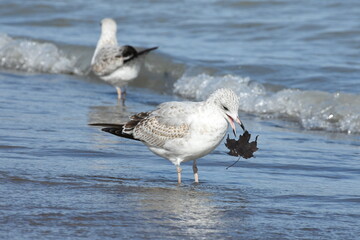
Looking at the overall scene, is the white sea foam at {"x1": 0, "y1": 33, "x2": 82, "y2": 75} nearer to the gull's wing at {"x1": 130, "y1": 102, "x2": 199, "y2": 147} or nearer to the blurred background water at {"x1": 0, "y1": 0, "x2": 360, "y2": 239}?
the blurred background water at {"x1": 0, "y1": 0, "x2": 360, "y2": 239}

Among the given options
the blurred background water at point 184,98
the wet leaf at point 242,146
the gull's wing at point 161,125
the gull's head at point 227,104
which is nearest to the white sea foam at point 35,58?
the blurred background water at point 184,98

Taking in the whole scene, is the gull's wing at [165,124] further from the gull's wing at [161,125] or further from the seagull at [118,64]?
the seagull at [118,64]

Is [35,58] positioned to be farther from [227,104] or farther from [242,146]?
[227,104]

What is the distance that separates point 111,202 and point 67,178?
2.47 ft

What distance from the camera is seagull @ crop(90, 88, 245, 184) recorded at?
5.82 meters

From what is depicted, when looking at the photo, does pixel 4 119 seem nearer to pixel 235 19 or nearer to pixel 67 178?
pixel 67 178

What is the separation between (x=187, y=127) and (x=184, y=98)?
19.0 feet

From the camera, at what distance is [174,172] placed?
6.71 m

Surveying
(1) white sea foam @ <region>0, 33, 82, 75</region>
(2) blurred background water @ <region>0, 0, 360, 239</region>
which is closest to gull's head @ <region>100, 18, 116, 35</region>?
(2) blurred background water @ <region>0, 0, 360, 239</region>

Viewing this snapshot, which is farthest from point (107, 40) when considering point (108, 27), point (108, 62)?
point (108, 62)

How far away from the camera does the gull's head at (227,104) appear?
18.8 feet

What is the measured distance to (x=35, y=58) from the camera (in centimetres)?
1405

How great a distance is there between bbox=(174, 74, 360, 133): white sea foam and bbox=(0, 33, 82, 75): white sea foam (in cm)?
269

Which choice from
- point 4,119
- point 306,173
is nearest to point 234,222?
point 306,173
